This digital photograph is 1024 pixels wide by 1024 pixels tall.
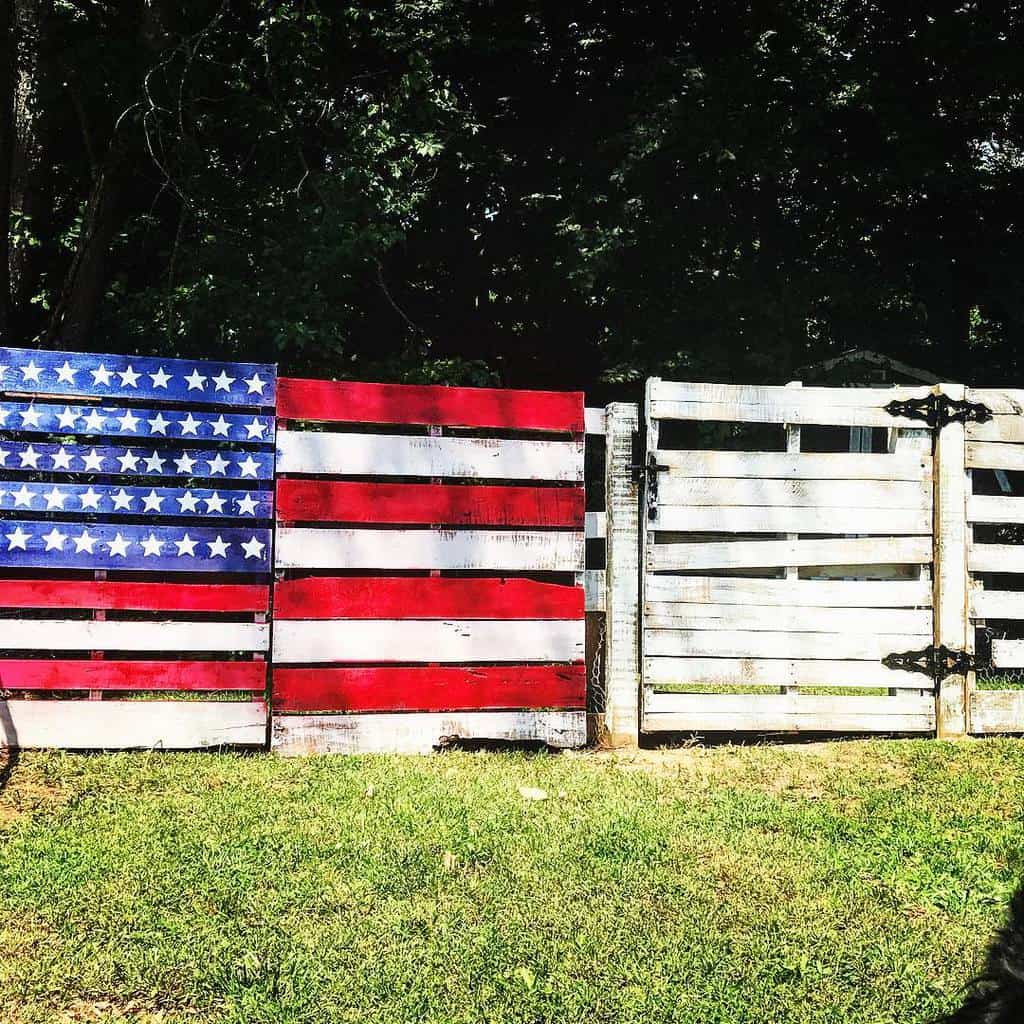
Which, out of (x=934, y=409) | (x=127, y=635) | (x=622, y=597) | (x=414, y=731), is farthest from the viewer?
(x=934, y=409)

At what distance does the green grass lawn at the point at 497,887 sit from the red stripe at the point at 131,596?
821 millimetres

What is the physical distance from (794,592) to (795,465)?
2.49ft

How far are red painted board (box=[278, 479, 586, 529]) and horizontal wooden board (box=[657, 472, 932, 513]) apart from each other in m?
0.59

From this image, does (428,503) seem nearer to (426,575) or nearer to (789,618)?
(426,575)

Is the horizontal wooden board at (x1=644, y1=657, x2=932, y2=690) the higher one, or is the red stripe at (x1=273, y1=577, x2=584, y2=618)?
the red stripe at (x1=273, y1=577, x2=584, y2=618)

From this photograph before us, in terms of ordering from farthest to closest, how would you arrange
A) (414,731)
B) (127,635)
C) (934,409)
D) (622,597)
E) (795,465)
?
(934,409)
(795,465)
(622,597)
(414,731)
(127,635)

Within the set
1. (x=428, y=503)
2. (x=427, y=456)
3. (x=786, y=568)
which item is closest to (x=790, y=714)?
(x=786, y=568)

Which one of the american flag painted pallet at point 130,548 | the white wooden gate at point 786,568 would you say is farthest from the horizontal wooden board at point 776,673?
the american flag painted pallet at point 130,548

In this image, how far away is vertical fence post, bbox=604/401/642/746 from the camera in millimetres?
5695

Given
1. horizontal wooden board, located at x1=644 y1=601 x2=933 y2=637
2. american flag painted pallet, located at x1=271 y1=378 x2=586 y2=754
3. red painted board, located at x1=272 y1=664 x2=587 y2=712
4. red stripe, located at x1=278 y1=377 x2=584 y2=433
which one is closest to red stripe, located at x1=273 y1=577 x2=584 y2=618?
american flag painted pallet, located at x1=271 y1=378 x2=586 y2=754

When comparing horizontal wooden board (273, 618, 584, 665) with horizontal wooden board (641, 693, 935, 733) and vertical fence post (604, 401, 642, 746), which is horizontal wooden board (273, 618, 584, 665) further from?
horizontal wooden board (641, 693, 935, 733)

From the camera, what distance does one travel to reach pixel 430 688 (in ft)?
18.1

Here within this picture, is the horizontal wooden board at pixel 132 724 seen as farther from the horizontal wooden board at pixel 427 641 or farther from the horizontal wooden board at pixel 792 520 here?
the horizontal wooden board at pixel 792 520

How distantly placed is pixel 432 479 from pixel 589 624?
4.26 feet
